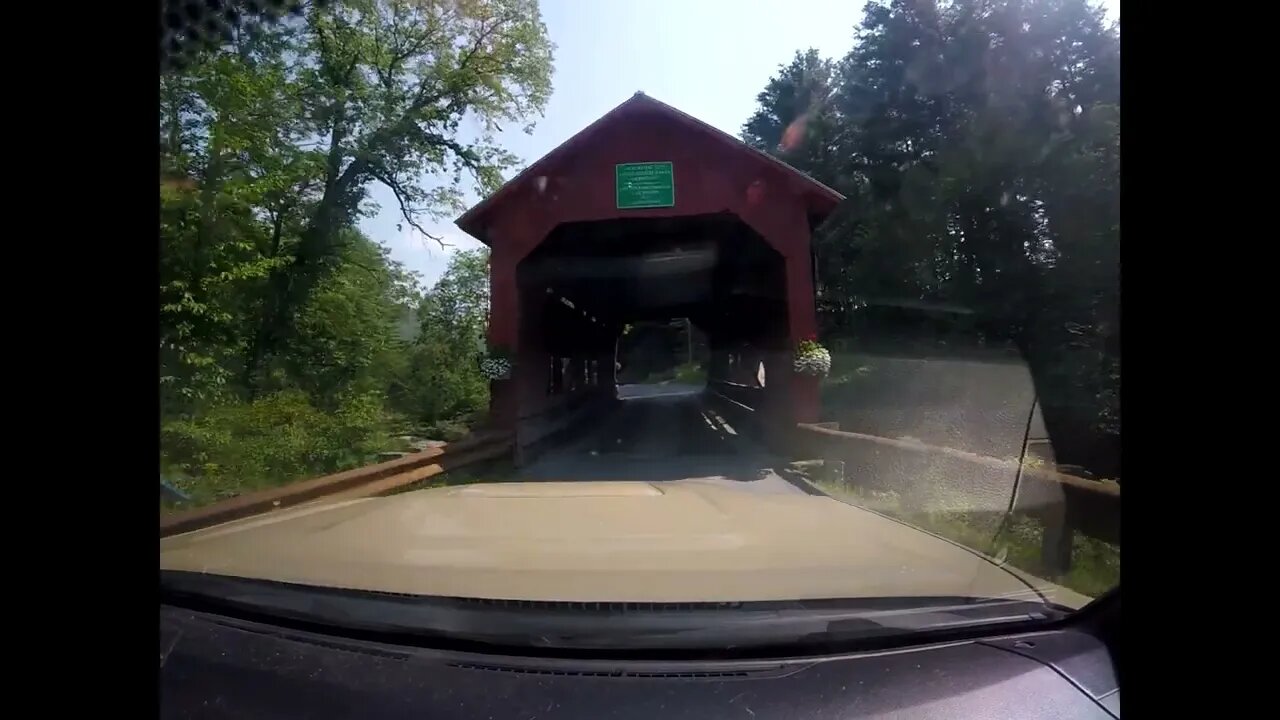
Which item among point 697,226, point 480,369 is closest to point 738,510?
point 480,369

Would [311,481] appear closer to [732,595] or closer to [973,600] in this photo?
[732,595]

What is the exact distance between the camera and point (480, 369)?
42.7 ft

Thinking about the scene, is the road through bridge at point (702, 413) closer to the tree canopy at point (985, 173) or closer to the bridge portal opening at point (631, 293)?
the bridge portal opening at point (631, 293)

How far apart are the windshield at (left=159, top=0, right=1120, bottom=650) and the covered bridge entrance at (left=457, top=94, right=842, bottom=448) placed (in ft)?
0.21

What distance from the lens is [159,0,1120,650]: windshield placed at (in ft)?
11.7

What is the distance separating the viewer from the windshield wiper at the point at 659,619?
2.96 m

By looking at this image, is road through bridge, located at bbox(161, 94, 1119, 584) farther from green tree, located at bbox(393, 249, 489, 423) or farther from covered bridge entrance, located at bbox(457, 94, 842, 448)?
green tree, located at bbox(393, 249, 489, 423)

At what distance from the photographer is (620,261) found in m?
19.9

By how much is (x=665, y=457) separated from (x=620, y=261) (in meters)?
8.16

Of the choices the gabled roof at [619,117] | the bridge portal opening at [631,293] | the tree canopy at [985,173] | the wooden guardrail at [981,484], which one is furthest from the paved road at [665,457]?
the gabled roof at [619,117]

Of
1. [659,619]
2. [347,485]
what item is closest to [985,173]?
[347,485]

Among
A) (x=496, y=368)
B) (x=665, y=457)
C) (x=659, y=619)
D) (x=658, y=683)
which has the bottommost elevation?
(x=665, y=457)

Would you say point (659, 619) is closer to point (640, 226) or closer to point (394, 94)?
point (394, 94)
